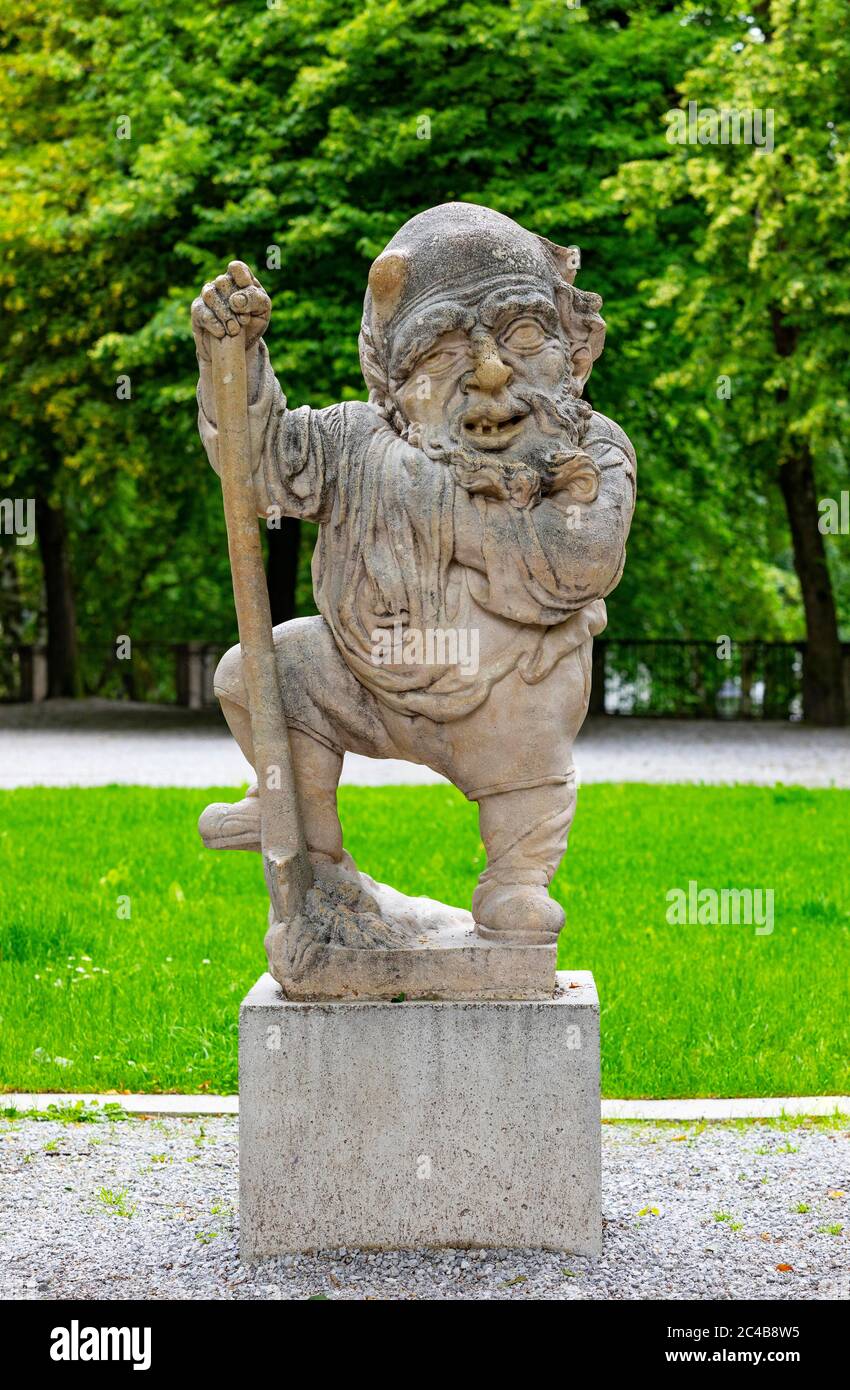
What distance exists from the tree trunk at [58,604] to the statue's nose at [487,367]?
21.1m

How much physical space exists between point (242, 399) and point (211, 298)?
27cm

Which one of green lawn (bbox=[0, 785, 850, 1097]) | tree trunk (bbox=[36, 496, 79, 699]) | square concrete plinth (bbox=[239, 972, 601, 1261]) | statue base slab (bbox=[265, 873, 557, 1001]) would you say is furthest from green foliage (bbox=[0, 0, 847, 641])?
square concrete plinth (bbox=[239, 972, 601, 1261])

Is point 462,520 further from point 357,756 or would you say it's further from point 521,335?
point 357,756

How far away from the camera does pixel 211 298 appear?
430 centimetres

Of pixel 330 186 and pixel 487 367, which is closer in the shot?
pixel 487 367

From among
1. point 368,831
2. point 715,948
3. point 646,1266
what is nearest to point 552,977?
point 646,1266

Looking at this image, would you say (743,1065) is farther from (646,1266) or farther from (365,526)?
(365,526)

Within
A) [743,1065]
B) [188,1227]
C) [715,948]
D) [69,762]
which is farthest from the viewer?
[69,762]

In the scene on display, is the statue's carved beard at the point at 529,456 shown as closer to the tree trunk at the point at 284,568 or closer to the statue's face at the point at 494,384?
the statue's face at the point at 494,384

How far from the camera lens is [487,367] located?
4.39m

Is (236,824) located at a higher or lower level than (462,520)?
lower

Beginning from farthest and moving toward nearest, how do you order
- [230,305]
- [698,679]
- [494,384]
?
[698,679], [494,384], [230,305]

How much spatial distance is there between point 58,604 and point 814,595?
11641 mm

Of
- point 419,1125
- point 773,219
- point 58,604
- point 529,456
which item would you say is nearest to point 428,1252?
point 419,1125
